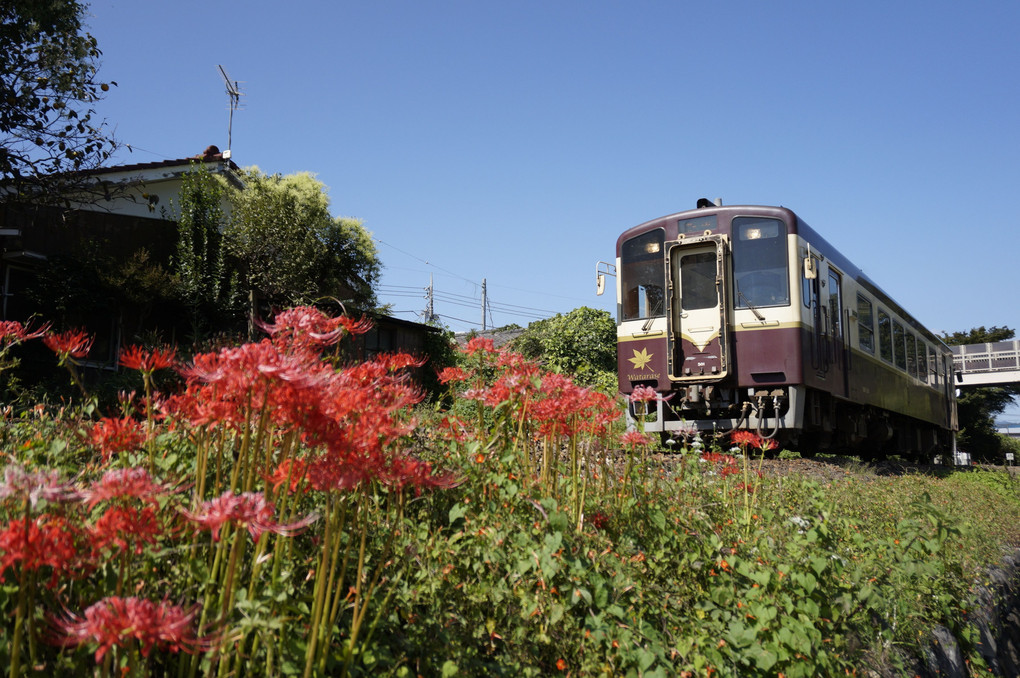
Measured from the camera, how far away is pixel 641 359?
396 inches

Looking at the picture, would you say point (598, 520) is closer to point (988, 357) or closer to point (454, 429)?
point (454, 429)

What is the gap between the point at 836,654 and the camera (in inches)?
121

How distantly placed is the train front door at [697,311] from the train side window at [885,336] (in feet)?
14.8

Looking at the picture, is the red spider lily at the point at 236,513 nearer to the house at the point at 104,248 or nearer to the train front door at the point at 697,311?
the train front door at the point at 697,311

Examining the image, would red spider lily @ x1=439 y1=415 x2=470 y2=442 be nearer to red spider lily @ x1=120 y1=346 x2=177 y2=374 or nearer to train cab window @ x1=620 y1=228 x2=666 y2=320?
red spider lily @ x1=120 y1=346 x2=177 y2=374

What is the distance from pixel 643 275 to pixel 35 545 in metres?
9.48

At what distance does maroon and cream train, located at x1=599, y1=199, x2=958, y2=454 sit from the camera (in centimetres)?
920

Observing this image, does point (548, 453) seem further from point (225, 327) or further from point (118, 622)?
point (225, 327)

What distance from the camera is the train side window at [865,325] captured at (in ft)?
37.7

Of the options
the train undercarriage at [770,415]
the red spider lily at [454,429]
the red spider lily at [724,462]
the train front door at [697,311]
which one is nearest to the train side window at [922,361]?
the train undercarriage at [770,415]

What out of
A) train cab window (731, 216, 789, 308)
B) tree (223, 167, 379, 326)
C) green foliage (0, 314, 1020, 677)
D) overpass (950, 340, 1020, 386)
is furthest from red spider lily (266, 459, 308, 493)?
overpass (950, 340, 1020, 386)

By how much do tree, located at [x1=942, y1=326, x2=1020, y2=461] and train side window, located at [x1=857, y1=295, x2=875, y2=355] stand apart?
29.2 metres

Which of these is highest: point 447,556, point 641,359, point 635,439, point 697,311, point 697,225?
point 697,225

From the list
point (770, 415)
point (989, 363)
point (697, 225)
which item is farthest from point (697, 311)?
point (989, 363)
